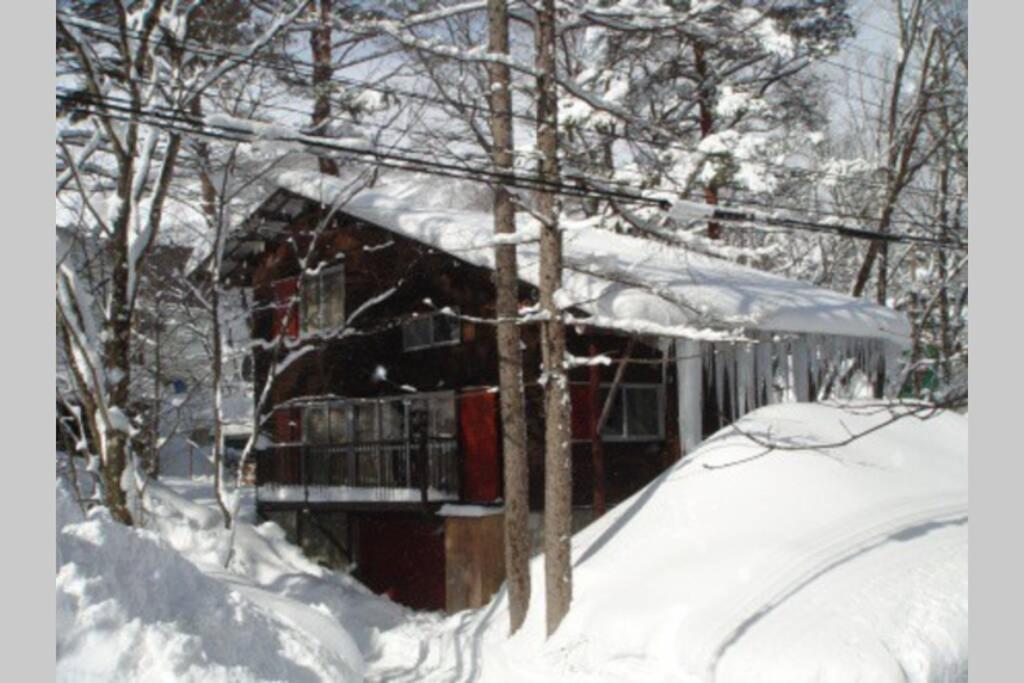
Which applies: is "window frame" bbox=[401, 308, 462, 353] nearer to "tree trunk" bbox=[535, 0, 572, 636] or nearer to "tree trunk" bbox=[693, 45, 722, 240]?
"tree trunk" bbox=[535, 0, 572, 636]

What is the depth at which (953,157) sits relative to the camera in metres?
28.3

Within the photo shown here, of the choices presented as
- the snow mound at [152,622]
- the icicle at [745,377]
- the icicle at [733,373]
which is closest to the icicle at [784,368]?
the icicle at [745,377]

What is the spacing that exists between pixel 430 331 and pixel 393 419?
1920 mm

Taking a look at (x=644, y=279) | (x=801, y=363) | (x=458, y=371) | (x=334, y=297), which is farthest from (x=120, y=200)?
(x=801, y=363)

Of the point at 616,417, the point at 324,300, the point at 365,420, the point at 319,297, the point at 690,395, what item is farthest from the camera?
the point at 319,297

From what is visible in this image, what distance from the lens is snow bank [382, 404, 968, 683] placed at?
1007 centimetres

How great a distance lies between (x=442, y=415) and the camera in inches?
740

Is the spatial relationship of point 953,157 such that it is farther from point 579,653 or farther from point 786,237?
point 579,653

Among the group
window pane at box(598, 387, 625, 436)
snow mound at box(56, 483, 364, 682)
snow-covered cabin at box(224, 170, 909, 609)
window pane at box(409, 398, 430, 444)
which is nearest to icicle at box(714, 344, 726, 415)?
snow-covered cabin at box(224, 170, 909, 609)

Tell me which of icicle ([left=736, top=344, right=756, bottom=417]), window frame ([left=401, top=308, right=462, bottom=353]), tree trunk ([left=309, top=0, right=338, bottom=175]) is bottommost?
icicle ([left=736, top=344, right=756, bottom=417])

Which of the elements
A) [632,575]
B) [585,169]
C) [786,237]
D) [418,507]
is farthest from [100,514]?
[786,237]

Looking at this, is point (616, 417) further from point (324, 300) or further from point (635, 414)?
point (324, 300)

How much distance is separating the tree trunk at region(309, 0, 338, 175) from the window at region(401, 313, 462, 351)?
11.5ft

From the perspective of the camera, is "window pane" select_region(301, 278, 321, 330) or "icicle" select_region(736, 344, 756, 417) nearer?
"icicle" select_region(736, 344, 756, 417)
